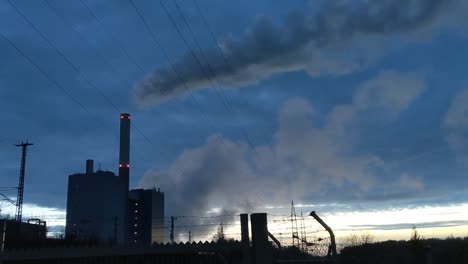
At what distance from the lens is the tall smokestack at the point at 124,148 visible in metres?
146

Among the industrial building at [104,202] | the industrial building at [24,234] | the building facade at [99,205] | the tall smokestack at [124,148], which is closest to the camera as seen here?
the industrial building at [24,234]

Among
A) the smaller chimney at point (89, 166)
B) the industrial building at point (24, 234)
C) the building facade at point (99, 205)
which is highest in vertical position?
the smaller chimney at point (89, 166)

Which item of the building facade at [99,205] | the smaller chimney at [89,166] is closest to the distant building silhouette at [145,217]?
the building facade at [99,205]

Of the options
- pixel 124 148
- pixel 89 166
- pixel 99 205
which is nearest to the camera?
pixel 124 148

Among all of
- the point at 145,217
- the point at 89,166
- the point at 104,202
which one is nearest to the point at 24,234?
the point at 104,202

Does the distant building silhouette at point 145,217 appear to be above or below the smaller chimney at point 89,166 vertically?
below

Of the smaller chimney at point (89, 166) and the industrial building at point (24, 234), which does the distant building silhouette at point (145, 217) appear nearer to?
the smaller chimney at point (89, 166)

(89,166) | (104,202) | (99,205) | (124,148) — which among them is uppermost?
(124,148)

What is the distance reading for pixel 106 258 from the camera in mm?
22531

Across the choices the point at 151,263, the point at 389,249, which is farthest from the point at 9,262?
the point at 389,249

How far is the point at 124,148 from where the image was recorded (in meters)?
146

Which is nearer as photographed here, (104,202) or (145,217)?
(104,202)

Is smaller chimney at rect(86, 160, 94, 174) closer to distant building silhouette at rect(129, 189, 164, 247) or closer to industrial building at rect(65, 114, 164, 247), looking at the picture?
industrial building at rect(65, 114, 164, 247)

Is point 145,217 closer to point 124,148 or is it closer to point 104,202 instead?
point 104,202
